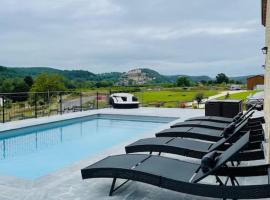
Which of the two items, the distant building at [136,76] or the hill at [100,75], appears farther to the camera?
the hill at [100,75]

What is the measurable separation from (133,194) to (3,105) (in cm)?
779

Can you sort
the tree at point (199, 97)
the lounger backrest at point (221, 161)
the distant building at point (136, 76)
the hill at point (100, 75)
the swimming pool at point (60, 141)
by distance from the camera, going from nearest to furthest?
the lounger backrest at point (221, 161) < the swimming pool at point (60, 141) < the tree at point (199, 97) < the distant building at point (136, 76) < the hill at point (100, 75)

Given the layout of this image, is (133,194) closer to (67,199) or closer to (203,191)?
(67,199)

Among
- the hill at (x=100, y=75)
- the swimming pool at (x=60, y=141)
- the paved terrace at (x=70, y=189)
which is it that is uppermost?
the hill at (x=100, y=75)

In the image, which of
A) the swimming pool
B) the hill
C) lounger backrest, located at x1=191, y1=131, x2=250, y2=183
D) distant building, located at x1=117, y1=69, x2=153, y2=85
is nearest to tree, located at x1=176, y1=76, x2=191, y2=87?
the hill

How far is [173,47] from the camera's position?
86.1ft

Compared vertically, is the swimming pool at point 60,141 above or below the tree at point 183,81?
below

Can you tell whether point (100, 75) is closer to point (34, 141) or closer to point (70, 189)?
point (34, 141)

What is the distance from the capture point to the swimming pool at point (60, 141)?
595 centimetres

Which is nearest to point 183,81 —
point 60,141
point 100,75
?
point 100,75

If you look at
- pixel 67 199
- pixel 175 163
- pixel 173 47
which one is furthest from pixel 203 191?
pixel 173 47

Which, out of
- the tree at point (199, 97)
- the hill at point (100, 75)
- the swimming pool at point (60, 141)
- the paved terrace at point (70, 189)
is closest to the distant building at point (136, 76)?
the hill at point (100, 75)

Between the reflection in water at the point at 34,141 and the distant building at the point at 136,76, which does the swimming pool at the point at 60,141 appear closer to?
the reflection in water at the point at 34,141

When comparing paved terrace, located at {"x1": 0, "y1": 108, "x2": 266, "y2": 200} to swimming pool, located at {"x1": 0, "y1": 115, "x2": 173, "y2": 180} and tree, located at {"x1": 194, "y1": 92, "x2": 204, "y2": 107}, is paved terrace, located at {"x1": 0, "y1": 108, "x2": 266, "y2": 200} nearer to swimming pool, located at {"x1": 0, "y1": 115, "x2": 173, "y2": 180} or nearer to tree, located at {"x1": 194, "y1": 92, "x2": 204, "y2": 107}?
swimming pool, located at {"x1": 0, "y1": 115, "x2": 173, "y2": 180}
